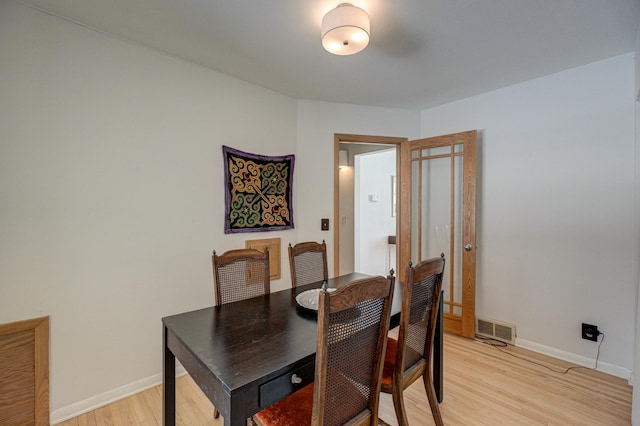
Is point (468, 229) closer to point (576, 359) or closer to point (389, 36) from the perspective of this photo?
point (576, 359)

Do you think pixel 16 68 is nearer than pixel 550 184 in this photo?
Yes

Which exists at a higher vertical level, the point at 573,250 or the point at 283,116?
the point at 283,116

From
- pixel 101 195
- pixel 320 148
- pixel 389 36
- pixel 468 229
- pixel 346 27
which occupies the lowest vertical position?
pixel 468 229

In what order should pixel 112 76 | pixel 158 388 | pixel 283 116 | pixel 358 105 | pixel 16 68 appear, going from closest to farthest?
pixel 16 68 → pixel 112 76 → pixel 158 388 → pixel 283 116 → pixel 358 105

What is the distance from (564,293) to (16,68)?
4.13 m

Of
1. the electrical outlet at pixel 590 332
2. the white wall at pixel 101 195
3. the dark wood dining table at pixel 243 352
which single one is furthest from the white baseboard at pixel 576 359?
the white wall at pixel 101 195

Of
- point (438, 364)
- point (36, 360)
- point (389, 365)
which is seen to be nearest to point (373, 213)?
point (438, 364)

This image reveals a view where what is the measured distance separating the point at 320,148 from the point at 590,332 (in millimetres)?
2848

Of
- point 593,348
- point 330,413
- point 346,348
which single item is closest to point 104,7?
point 346,348

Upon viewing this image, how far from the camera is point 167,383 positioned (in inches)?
55.9

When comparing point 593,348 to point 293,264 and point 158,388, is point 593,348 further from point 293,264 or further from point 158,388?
point 158,388

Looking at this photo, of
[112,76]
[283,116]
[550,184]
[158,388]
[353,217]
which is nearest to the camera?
[112,76]

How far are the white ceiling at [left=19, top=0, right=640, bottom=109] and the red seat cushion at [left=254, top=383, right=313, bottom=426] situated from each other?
2.00 meters

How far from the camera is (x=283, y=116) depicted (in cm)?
297
